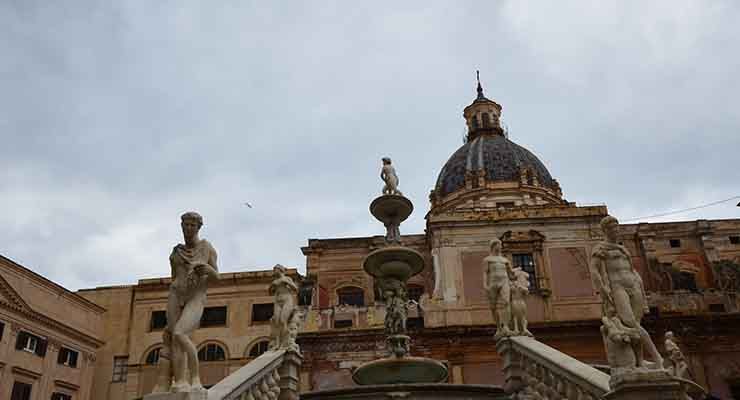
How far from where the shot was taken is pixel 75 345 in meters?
34.6

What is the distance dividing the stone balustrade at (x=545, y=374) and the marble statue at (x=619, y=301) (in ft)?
1.64

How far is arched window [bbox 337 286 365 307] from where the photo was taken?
1359 inches

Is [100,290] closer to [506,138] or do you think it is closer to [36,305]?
[36,305]

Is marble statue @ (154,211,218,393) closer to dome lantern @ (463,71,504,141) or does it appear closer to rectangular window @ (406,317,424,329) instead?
rectangular window @ (406,317,424,329)

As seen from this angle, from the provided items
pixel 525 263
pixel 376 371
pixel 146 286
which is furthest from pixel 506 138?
pixel 376 371

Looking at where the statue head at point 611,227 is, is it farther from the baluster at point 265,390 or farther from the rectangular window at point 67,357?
the rectangular window at point 67,357

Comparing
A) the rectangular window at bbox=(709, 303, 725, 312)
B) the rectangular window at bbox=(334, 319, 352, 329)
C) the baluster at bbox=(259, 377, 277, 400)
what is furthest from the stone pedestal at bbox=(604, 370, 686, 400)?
the rectangular window at bbox=(709, 303, 725, 312)

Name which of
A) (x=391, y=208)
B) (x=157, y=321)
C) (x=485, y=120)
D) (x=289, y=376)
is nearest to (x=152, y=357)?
(x=157, y=321)

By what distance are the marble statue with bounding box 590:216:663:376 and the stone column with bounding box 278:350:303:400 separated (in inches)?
206

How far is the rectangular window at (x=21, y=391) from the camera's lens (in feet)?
98.6

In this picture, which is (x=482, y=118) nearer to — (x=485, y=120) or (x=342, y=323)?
(x=485, y=120)

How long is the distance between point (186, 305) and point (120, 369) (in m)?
31.5

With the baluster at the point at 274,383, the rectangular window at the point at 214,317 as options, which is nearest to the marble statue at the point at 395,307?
the baluster at the point at 274,383

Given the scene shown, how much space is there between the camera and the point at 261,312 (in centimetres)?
3728
